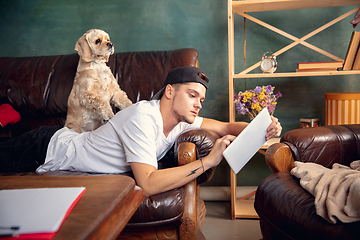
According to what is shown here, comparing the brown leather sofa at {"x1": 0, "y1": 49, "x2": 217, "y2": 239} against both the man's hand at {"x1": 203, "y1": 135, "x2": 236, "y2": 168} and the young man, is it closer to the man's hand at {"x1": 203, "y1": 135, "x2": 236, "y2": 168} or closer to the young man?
the young man

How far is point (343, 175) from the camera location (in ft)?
3.41

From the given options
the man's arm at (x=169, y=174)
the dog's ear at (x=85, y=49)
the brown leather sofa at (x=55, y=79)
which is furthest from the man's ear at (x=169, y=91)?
the dog's ear at (x=85, y=49)

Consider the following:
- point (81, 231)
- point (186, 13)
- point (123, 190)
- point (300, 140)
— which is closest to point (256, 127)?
point (300, 140)

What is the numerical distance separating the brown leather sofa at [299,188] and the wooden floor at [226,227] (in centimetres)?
69

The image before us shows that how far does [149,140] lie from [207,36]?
1.72 m

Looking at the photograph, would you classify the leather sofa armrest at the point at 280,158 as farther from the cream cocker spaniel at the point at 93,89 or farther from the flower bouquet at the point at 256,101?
the cream cocker spaniel at the point at 93,89

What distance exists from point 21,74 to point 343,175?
257 cm

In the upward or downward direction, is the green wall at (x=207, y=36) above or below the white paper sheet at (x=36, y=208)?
above

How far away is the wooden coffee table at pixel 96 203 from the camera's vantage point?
484mm

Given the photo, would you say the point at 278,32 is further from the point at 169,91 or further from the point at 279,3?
the point at 169,91

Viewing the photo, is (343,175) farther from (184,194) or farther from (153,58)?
(153,58)

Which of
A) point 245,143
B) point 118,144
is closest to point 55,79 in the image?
point 118,144

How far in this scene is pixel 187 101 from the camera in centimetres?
142

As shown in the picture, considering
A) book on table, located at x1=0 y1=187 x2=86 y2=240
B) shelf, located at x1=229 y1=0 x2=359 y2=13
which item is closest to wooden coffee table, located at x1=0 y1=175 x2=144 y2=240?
book on table, located at x1=0 y1=187 x2=86 y2=240
